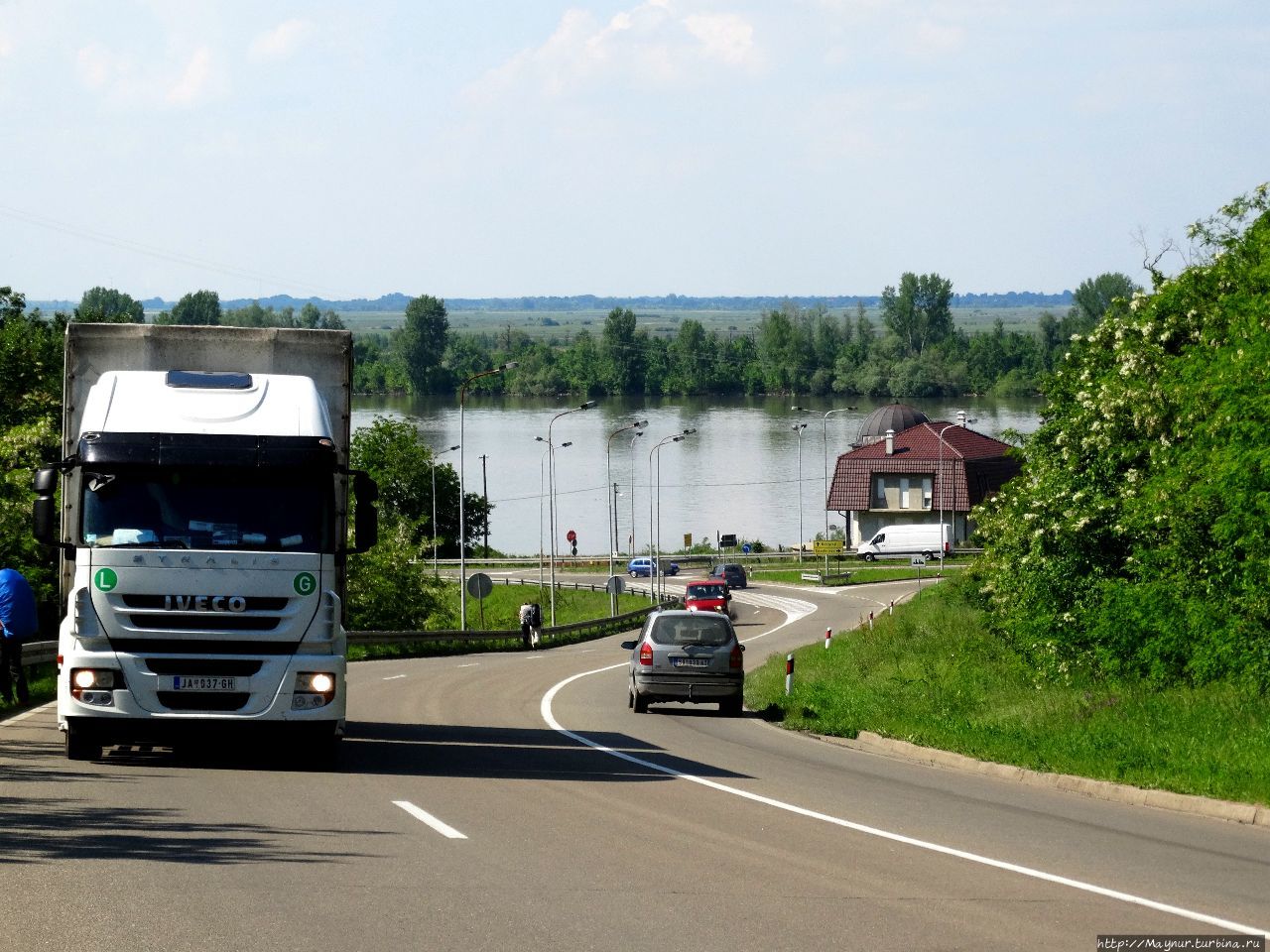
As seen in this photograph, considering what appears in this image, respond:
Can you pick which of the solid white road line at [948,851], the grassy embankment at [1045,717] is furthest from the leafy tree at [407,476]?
the solid white road line at [948,851]

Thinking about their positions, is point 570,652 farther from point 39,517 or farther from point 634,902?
point 634,902

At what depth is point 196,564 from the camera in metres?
13.5

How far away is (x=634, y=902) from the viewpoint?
27.8ft

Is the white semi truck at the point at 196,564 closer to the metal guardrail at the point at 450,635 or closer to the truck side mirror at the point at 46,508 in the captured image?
the truck side mirror at the point at 46,508

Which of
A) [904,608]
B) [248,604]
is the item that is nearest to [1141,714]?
[248,604]

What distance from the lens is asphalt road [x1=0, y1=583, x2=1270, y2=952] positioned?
7781 mm

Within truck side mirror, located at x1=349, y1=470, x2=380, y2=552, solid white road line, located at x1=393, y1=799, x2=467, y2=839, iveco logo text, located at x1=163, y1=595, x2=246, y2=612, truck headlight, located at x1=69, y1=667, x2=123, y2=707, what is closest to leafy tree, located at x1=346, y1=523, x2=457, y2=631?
truck side mirror, located at x1=349, y1=470, x2=380, y2=552

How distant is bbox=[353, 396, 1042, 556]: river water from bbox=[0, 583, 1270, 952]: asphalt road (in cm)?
7811

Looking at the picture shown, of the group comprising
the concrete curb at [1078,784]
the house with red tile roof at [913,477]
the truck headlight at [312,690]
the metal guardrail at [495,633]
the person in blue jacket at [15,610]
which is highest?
the house with red tile roof at [913,477]

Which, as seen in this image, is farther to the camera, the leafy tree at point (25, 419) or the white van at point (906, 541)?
the white van at point (906, 541)

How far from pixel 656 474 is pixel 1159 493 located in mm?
72042

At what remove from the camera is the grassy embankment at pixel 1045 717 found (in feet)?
47.6

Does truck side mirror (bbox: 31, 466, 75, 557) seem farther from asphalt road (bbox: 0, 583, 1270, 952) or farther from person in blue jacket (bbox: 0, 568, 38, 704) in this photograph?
person in blue jacket (bbox: 0, 568, 38, 704)

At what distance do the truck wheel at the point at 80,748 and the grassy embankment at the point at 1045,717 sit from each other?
8572mm
